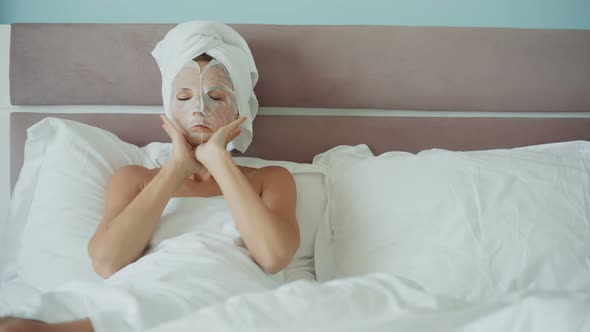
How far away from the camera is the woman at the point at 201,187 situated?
1.08 meters

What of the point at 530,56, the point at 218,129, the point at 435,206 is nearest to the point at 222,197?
the point at 218,129

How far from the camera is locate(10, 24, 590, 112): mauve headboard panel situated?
1.49m

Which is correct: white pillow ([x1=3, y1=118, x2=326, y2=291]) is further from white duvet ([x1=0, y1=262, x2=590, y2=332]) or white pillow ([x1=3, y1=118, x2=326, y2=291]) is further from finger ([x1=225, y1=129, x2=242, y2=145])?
white duvet ([x1=0, y1=262, x2=590, y2=332])

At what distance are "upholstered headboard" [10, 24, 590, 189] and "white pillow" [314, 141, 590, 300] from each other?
24 centimetres

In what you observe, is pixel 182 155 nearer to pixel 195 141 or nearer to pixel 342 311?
pixel 195 141

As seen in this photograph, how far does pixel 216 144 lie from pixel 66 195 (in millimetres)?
445

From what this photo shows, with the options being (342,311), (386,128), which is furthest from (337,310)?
(386,128)

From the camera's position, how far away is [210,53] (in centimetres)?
127

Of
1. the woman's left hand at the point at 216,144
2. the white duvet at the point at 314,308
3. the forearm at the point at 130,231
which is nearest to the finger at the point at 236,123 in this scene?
the woman's left hand at the point at 216,144

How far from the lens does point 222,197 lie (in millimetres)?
1267

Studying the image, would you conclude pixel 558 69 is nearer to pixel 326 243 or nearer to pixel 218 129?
pixel 326 243

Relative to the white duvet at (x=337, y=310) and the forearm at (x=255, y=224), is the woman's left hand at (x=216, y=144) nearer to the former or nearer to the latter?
the forearm at (x=255, y=224)

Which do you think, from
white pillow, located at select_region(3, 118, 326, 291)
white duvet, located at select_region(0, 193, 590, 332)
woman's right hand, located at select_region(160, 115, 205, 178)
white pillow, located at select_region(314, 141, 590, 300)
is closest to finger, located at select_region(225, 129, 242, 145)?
woman's right hand, located at select_region(160, 115, 205, 178)

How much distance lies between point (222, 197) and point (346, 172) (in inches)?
14.8
